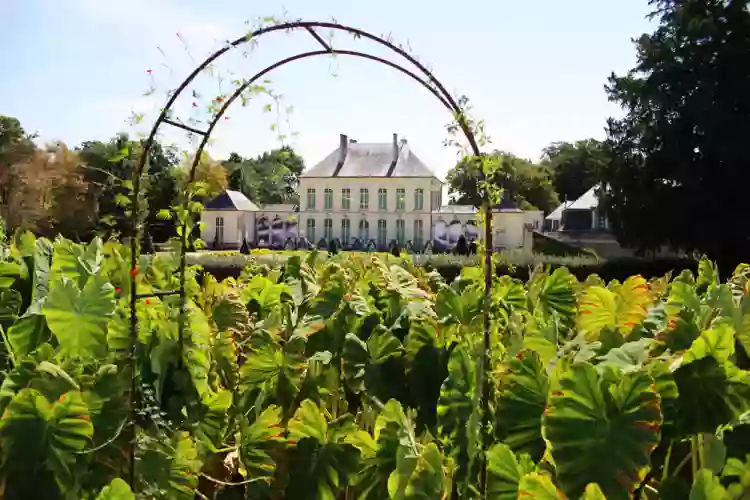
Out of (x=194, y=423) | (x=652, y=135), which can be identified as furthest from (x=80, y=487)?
(x=652, y=135)

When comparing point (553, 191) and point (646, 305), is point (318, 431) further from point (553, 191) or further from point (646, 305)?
point (553, 191)

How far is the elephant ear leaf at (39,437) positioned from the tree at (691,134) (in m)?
19.4

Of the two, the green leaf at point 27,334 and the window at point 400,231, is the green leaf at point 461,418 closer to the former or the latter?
the green leaf at point 27,334

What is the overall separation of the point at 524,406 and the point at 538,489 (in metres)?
0.35

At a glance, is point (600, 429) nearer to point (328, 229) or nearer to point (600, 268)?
point (600, 268)

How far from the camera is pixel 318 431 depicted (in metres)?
2.11

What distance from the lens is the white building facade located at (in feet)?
140

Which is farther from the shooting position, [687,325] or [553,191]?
[553,191]

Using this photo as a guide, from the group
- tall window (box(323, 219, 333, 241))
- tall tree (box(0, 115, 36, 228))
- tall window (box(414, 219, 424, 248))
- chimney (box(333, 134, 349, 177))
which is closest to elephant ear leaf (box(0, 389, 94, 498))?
tall tree (box(0, 115, 36, 228))

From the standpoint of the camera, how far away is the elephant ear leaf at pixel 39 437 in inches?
73.3

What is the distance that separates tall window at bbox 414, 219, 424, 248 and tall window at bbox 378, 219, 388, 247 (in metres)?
2.00

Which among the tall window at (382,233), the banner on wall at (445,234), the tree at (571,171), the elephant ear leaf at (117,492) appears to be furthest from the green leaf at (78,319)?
the tree at (571,171)

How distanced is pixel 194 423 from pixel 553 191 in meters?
55.6

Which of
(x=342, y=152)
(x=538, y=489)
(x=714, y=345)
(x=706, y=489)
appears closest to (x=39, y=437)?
(x=538, y=489)
